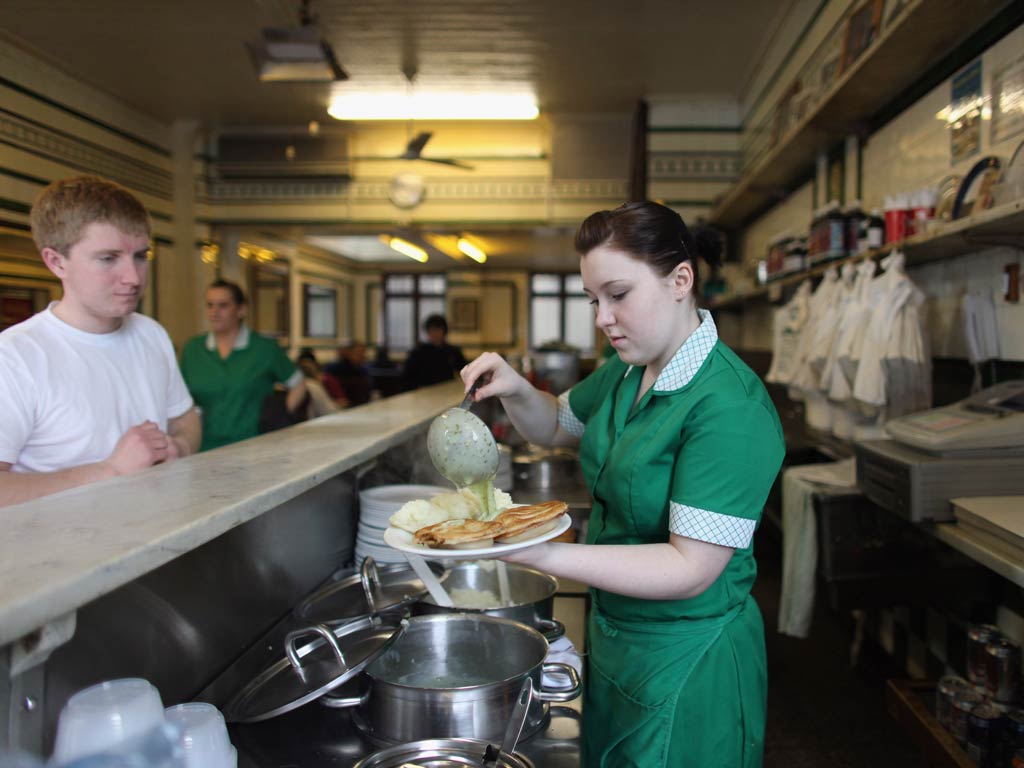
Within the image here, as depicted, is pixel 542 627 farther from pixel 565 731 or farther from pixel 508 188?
pixel 508 188

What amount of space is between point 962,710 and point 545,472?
1.76m

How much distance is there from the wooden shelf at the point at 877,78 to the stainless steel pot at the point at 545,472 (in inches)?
79.6

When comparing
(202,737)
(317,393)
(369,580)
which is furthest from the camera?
(317,393)

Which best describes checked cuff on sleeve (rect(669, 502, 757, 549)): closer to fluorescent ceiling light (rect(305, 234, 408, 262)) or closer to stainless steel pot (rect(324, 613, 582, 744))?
stainless steel pot (rect(324, 613, 582, 744))

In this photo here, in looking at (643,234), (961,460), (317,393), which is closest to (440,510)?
(643,234)

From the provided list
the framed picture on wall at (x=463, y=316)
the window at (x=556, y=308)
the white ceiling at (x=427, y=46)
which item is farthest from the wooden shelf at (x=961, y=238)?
the window at (x=556, y=308)

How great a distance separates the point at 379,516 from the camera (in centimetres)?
199

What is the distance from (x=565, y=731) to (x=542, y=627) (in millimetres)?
228

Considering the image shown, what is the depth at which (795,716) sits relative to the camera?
131 inches

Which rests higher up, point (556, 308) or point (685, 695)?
point (556, 308)

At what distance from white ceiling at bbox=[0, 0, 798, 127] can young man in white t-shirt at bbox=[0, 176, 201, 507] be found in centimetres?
377

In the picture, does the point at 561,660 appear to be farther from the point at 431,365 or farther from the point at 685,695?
the point at 431,365

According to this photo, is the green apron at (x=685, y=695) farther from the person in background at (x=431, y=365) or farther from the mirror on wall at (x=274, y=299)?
the mirror on wall at (x=274, y=299)

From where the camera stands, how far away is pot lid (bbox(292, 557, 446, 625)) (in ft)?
5.43
